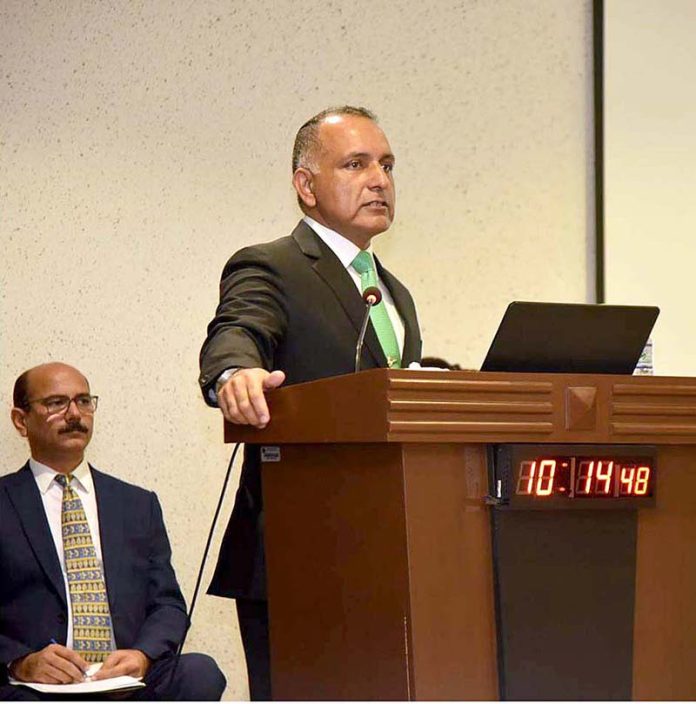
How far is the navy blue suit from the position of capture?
3025mm

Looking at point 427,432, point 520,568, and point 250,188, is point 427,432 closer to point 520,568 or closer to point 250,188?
point 520,568

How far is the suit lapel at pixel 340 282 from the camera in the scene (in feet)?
6.81

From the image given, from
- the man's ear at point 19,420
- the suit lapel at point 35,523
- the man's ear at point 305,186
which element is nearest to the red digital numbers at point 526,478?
the man's ear at point 305,186

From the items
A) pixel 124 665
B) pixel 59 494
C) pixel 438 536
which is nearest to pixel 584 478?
pixel 438 536

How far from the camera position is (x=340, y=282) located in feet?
7.09

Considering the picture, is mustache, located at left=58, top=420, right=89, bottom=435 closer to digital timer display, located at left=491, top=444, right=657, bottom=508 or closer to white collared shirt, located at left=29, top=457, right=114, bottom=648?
white collared shirt, located at left=29, top=457, right=114, bottom=648

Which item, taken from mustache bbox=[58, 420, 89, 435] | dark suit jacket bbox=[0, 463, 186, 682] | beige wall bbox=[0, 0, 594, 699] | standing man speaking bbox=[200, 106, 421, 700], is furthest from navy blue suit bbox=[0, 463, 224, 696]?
standing man speaking bbox=[200, 106, 421, 700]

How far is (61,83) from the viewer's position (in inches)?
146

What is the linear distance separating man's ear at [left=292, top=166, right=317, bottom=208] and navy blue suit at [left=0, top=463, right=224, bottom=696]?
4.15 ft

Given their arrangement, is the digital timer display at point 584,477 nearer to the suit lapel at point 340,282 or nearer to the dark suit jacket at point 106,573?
the suit lapel at point 340,282

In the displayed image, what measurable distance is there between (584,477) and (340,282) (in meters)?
0.70

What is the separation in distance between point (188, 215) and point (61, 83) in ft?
1.88

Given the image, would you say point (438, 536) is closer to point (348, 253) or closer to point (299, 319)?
point (299, 319)

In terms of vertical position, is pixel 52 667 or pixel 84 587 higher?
pixel 84 587
